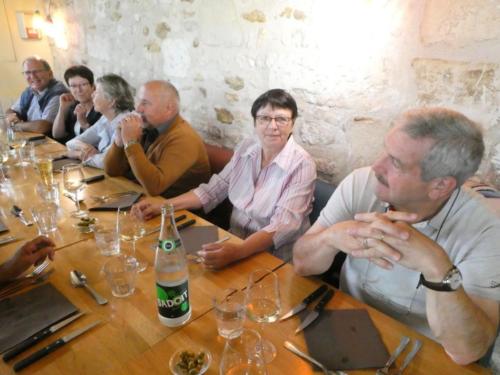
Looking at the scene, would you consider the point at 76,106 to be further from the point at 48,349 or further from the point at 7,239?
the point at 48,349

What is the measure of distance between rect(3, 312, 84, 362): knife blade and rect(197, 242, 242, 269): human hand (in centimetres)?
41

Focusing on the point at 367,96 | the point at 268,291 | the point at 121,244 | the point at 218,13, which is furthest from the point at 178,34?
the point at 268,291

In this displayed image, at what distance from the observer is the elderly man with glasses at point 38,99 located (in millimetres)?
3551

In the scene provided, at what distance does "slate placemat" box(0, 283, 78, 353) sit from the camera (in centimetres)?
96

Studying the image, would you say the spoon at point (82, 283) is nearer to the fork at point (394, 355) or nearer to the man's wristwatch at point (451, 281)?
the fork at point (394, 355)

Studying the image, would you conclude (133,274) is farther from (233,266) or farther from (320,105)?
(320,105)

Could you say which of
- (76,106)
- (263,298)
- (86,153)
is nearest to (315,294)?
(263,298)

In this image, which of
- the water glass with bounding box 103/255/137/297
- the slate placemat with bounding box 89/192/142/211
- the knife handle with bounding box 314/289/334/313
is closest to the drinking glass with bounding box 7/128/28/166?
the slate placemat with bounding box 89/192/142/211

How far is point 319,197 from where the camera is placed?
1.83 meters

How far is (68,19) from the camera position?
4.38 meters

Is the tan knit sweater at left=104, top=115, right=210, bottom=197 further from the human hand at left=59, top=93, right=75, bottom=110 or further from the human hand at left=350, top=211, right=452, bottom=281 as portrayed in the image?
the human hand at left=59, top=93, right=75, bottom=110

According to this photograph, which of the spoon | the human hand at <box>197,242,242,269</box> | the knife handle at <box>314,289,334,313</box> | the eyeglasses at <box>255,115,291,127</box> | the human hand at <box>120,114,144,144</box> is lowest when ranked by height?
the spoon

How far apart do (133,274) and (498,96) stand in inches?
62.3

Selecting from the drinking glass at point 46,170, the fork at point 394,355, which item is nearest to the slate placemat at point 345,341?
the fork at point 394,355
